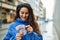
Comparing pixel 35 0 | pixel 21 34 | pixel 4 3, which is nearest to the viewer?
pixel 21 34

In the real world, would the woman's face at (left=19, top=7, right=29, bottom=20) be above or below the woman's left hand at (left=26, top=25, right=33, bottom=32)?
above

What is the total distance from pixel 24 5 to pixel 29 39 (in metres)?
0.29

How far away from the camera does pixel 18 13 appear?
1.59 metres

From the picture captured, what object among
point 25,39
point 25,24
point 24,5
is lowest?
point 25,39

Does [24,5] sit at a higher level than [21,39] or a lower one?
higher

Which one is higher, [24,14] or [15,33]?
[24,14]

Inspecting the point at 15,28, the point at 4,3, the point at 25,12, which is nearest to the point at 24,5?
the point at 25,12

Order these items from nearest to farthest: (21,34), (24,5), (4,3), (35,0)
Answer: (21,34) → (24,5) → (35,0) → (4,3)

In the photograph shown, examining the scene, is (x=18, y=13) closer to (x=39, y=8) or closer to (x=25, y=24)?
(x=25, y=24)

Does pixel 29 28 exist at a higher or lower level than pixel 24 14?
lower

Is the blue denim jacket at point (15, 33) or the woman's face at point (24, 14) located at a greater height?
the woman's face at point (24, 14)

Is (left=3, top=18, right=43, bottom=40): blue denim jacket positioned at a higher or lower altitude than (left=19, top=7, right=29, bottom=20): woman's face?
lower

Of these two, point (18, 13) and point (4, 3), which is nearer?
point (18, 13)

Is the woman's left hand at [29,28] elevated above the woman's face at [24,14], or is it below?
below
